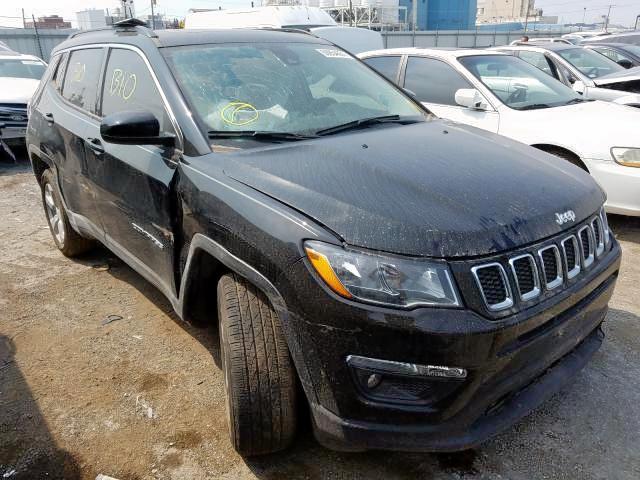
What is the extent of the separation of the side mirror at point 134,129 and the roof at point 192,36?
681mm

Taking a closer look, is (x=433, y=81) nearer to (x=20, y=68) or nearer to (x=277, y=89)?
(x=277, y=89)

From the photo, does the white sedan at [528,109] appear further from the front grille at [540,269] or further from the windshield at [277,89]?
the front grille at [540,269]

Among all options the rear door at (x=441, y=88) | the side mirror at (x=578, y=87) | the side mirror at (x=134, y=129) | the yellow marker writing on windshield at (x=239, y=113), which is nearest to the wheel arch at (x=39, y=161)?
the side mirror at (x=134, y=129)

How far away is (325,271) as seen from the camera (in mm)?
1842

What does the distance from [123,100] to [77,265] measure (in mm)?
1938

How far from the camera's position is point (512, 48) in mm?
8102

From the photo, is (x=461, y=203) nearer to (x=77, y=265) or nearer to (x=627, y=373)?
(x=627, y=373)

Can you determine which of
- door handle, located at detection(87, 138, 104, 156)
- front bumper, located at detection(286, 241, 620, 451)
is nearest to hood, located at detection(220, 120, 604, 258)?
front bumper, located at detection(286, 241, 620, 451)

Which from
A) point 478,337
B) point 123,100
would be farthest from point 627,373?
point 123,100

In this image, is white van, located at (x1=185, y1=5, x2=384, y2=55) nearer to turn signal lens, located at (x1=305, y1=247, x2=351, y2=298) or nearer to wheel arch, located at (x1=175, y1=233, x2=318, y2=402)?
wheel arch, located at (x1=175, y1=233, x2=318, y2=402)

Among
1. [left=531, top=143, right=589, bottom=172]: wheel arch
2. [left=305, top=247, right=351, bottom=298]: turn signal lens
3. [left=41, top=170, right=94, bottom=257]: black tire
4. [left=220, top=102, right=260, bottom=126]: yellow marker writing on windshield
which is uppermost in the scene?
[left=220, top=102, right=260, bottom=126]: yellow marker writing on windshield

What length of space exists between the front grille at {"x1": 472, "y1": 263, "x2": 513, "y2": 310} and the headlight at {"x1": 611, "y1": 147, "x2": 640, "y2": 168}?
11.0 feet

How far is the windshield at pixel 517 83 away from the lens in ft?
17.5

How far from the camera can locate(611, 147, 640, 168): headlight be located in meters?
4.49
